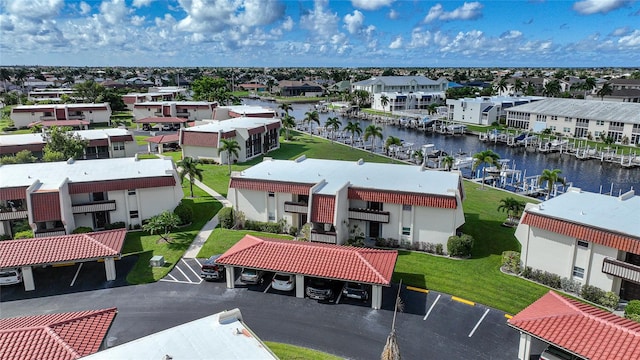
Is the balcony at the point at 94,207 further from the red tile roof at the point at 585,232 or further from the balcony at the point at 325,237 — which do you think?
the red tile roof at the point at 585,232

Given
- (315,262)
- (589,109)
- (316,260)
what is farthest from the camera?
(589,109)

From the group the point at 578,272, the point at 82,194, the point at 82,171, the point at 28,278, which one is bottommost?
the point at 28,278

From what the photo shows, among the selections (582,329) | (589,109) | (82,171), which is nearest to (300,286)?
(582,329)

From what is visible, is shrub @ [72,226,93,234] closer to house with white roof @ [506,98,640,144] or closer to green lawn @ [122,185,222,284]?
green lawn @ [122,185,222,284]

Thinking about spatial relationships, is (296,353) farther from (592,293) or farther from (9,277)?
(9,277)

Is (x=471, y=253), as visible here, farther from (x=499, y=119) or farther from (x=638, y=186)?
(x=499, y=119)

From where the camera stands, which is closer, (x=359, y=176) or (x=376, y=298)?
(x=376, y=298)
